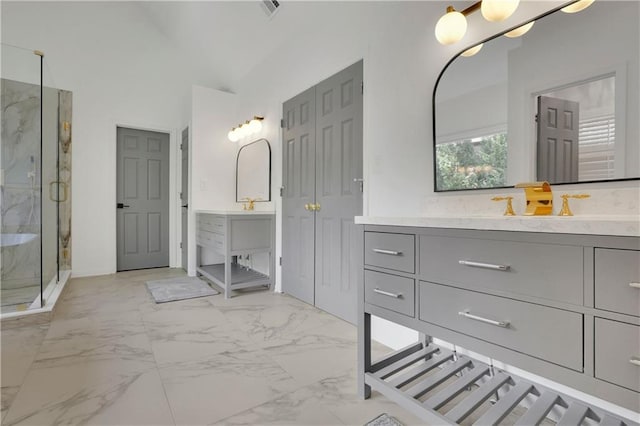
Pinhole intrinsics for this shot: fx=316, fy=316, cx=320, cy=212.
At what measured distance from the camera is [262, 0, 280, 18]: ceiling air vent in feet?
9.43

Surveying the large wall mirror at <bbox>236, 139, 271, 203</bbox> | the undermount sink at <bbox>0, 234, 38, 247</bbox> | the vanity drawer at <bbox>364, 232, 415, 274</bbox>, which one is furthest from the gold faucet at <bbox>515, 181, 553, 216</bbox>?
the undermount sink at <bbox>0, 234, 38, 247</bbox>

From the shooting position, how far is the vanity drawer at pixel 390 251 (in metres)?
1.25

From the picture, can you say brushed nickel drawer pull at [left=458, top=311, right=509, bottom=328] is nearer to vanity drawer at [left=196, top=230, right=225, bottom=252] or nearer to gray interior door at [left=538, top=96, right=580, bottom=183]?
gray interior door at [left=538, top=96, right=580, bottom=183]

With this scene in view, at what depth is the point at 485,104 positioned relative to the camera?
1.52 meters

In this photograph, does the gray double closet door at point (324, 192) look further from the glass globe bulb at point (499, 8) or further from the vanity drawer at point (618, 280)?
the vanity drawer at point (618, 280)

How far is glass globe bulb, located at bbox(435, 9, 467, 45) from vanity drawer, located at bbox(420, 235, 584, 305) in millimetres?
972

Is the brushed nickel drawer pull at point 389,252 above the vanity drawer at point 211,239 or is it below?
above

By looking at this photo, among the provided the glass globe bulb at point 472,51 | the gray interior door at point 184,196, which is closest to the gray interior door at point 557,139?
the glass globe bulb at point 472,51

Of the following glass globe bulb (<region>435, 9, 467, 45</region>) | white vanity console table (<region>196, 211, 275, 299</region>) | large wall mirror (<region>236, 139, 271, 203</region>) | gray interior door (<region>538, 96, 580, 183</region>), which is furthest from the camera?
large wall mirror (<region>236, 139, 271, 203</region>)

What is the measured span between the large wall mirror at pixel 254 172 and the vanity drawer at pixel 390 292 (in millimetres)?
2148

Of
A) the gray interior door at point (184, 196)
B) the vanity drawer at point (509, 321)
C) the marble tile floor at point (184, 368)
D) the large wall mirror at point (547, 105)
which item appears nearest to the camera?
the vanity drawer at point (509, 321)

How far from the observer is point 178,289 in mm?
3287

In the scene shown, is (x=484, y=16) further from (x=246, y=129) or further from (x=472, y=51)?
(x=246, y=129)

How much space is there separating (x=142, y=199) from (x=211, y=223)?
1712 mm
